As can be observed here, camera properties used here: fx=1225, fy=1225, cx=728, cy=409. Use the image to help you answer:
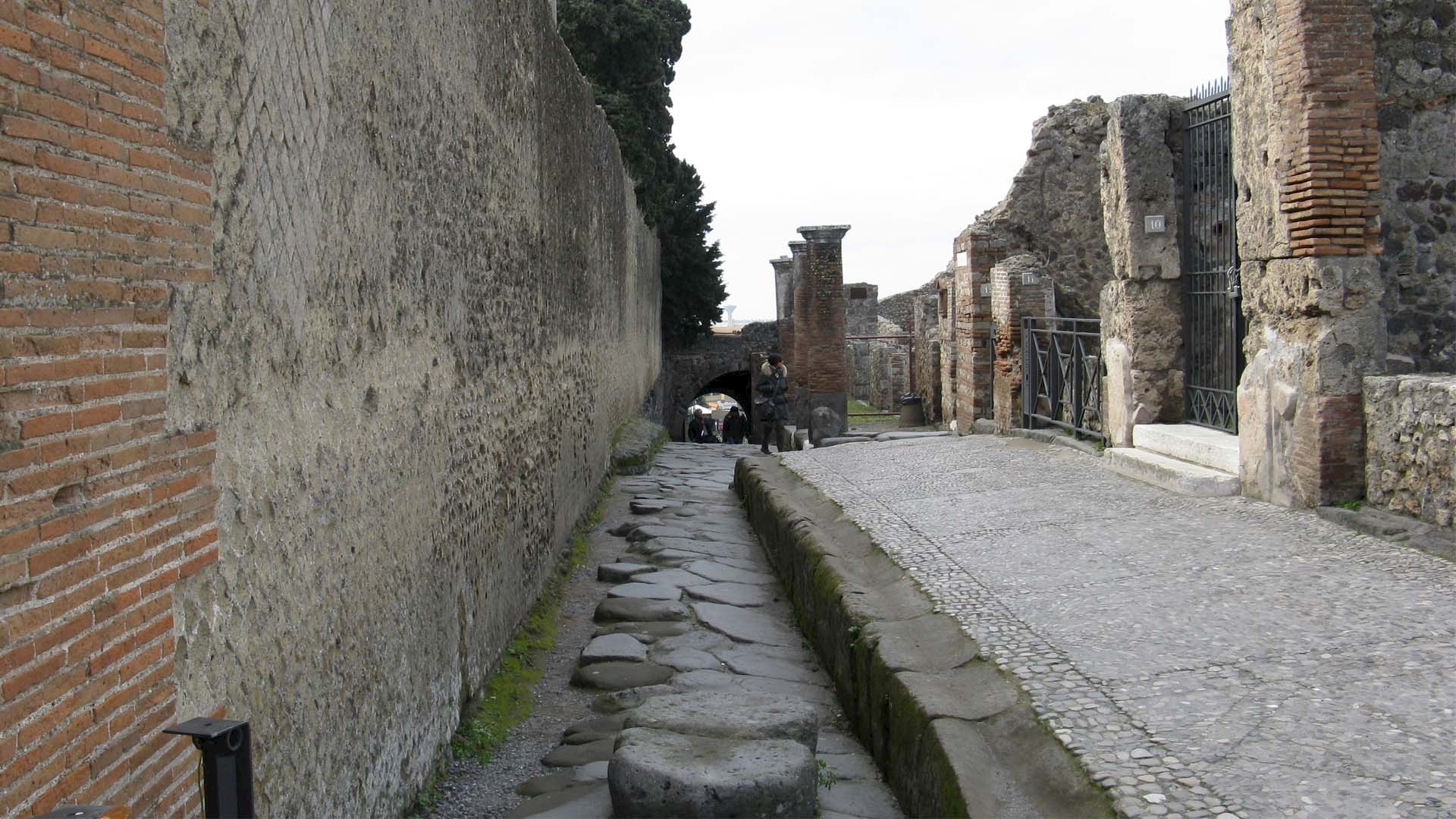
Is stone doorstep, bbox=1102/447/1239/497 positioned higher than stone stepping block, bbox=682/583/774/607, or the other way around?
stone doorstep, bbox=1102/447/1239/497

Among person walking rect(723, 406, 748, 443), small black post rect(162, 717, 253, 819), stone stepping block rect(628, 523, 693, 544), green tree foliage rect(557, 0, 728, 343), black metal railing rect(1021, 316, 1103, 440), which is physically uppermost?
green tree foliage rect(557, 0, 728, 343)

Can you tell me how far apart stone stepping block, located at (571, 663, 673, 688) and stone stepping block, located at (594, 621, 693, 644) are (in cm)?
40

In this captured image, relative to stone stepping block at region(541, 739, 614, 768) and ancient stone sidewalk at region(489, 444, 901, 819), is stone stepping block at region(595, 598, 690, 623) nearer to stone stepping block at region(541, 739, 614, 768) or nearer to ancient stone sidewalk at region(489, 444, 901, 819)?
ancient stone sidewalk at region(489, 444, 901, 819)

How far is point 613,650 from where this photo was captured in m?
5.44

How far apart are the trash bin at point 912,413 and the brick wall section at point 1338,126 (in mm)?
15106

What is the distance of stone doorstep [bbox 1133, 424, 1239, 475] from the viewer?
6695mm

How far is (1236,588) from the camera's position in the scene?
14.3ft

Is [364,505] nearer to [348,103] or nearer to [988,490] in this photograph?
[348,103]

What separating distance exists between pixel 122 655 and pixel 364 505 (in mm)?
1296

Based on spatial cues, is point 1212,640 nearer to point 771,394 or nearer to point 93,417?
point 93,417

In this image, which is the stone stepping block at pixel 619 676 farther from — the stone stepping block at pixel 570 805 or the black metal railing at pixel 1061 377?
the black metal railing at pixel 1061 377

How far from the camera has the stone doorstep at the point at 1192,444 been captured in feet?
22.0

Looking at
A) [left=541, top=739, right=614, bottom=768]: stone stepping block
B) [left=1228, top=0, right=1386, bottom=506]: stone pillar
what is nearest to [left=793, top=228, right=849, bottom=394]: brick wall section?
[left=1228, top=0, right=1386, bottom=506]: stone pillar

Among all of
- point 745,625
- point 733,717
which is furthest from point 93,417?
point 745,625
